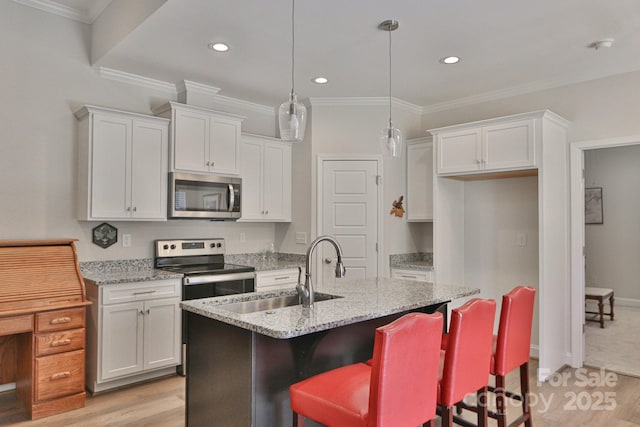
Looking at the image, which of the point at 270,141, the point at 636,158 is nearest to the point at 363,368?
the point at 270,141

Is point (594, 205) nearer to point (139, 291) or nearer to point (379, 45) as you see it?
→ point (379, 45)

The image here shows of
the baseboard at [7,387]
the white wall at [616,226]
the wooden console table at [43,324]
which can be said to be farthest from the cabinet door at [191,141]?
the white wall at [616,226]

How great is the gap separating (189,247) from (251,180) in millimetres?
954

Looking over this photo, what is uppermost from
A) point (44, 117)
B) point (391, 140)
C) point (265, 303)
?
point (44, 117)

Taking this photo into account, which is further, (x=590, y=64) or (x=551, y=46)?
(x=590, y=64)

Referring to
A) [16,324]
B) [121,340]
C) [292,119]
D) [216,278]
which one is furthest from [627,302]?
[16,324]

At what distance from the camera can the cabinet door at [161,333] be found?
354 cm

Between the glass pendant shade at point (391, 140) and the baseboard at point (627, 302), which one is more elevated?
the glass pendant shade at point (391, 140)

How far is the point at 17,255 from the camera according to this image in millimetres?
3141

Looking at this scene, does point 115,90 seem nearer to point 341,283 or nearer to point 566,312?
point 341,283

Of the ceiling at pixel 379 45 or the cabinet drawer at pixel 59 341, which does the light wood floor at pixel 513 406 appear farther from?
the ceiling at pixel 379 45

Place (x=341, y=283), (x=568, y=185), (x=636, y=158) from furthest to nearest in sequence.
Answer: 1. (x=636, y=158)
2. (x=568, y=185)
3. (x=341, y=283)

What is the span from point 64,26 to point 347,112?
8.99ft

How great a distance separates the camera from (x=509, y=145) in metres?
3.92
